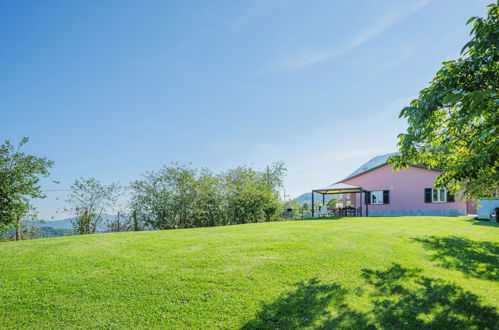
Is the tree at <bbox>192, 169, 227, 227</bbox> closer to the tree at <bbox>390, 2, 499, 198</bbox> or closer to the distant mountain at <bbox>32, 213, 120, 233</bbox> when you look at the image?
the distant mountain at <bbox>32, 213, 120, 233</bbox>

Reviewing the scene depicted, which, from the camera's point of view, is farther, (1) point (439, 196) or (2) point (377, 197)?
(2) point (377, 197)

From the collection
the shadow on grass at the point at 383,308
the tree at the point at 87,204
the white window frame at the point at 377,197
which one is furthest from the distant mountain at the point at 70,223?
the white window frame at the point at 377,197

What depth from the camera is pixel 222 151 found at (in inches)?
934

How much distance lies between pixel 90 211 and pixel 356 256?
1378 cm

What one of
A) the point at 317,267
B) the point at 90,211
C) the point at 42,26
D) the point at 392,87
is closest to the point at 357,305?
the point at 317,267

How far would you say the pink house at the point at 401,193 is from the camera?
20.7 meters

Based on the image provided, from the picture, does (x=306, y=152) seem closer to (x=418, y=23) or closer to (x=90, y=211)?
(x=418, y=23)

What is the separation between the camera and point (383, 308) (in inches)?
152

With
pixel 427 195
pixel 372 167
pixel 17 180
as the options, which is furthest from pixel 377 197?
pixel 17 180

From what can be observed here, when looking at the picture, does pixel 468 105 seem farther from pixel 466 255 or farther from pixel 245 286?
pixel 466 255

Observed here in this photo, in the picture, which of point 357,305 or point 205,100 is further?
point 205,100

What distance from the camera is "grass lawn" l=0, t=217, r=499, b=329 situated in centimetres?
351

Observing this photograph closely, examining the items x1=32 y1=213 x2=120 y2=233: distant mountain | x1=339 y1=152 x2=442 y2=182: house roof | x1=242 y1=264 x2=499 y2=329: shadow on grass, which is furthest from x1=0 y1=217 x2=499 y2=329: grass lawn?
x1=32 y1=213 x2=120 y2=233: distant mountain

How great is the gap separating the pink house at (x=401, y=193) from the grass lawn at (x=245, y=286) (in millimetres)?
14476
